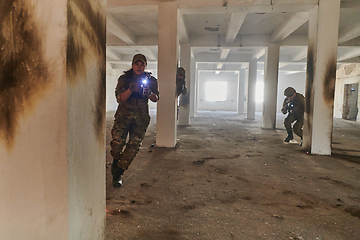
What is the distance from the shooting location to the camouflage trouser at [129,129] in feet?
8.30

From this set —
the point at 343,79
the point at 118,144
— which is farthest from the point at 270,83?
the point at 343,79

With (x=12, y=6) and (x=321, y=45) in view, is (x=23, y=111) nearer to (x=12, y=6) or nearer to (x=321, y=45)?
(x=12, y=6)

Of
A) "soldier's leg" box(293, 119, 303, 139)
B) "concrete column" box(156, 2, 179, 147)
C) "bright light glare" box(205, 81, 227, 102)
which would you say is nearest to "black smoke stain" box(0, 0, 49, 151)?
"concrete column" box(156, 2, 179, 147)

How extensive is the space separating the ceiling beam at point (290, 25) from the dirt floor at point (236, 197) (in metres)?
3.67

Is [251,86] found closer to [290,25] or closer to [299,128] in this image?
[290,25]

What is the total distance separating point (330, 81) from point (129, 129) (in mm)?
3806

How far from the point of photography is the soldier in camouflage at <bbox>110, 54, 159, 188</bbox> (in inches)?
99.0

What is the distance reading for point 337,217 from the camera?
6.24 ft

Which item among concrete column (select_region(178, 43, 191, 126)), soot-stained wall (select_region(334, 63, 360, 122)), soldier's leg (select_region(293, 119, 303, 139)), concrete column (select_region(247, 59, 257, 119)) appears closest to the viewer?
soldier's leg (select_region(293, 119, 303, 139))

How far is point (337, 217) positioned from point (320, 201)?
0.33 metres

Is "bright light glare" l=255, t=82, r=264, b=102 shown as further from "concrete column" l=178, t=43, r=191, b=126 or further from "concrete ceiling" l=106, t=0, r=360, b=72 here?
"concrete column" l=178, t=43, r=191, b=126

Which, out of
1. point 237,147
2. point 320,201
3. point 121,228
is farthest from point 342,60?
point 121,228

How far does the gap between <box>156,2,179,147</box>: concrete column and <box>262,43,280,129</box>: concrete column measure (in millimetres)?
4829

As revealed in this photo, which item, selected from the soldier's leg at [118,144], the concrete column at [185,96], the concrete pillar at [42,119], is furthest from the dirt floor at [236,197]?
the concrete column at [185,96]
